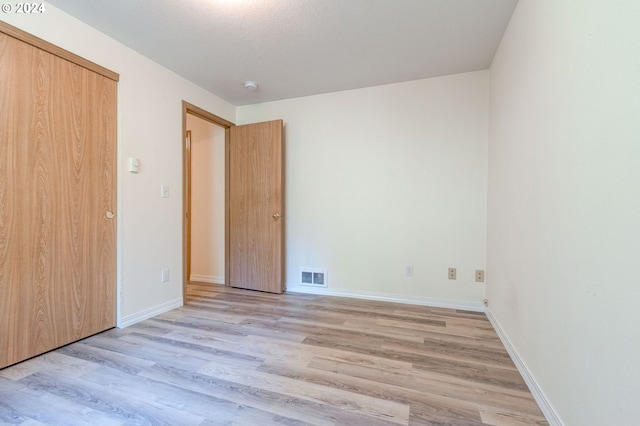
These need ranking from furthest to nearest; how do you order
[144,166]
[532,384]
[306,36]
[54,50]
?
[144,166], [306,36], [54,50], [532,384]

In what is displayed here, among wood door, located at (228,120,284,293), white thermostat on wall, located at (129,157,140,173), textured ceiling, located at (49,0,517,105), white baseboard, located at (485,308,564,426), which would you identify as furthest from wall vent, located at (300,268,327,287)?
textured ceiling, located at (49,0,517,105)

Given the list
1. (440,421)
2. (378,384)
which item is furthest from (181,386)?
(440,421)

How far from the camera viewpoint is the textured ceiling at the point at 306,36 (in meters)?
1.78

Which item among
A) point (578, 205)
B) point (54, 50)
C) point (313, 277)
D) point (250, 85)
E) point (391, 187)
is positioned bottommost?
point (313, 277)

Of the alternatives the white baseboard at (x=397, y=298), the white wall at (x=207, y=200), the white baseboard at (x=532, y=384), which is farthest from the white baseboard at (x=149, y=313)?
the white baseboard at (x=532, y=384)

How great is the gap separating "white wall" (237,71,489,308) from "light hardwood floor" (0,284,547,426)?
622 millimetres

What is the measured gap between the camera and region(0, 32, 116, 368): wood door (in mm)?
1617

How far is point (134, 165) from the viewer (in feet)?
7.55

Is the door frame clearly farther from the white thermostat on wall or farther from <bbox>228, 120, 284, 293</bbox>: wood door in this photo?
the white thermostat on wall

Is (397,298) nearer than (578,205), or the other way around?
(578,205)

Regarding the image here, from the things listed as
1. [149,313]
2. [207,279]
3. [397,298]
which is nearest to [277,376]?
[149,313]

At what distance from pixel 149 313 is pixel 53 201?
1.21 m

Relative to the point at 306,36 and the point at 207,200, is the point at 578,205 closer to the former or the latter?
the point at 306,36

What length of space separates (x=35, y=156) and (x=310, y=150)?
232 cm
